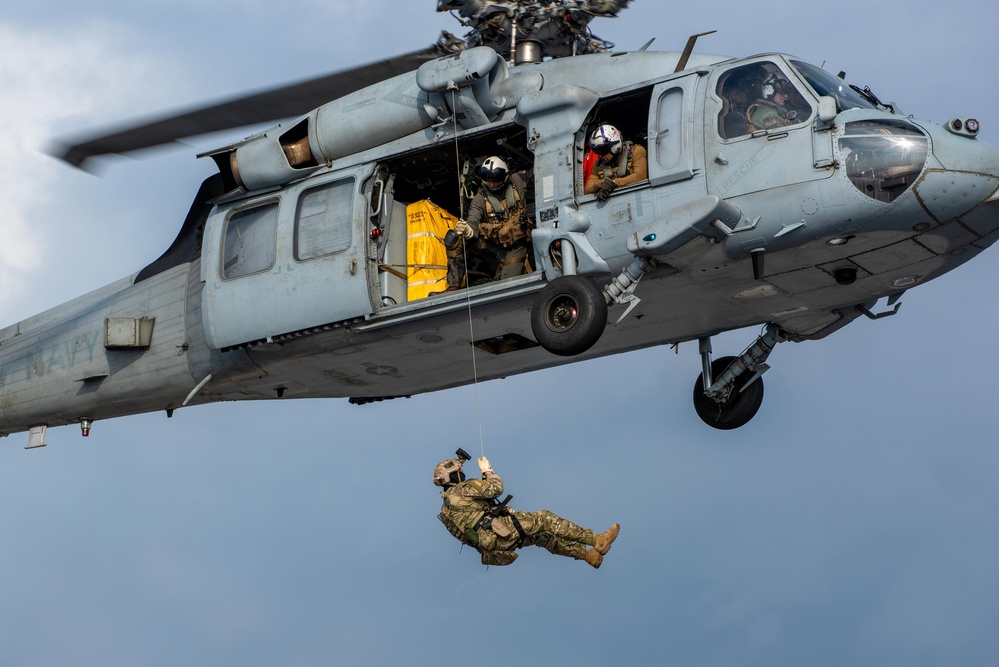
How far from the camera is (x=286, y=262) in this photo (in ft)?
49.3

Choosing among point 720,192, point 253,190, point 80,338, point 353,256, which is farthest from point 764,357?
point 80,338

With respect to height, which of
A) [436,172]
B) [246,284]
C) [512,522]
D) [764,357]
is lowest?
[512,522]

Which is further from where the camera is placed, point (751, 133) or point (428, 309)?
point (428, 309)

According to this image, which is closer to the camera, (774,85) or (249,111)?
(774,85)

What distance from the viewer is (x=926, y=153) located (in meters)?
12.6

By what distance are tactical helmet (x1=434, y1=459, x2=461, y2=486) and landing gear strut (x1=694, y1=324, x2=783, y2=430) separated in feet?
9.56

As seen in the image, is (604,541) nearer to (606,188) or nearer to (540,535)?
(540,535)

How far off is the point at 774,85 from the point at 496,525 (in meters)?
4.33

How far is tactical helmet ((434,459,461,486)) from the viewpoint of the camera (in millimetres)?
13898

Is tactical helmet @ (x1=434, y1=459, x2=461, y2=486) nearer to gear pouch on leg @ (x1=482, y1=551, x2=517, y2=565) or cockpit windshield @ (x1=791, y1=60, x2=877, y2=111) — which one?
gear pouch on leg @ (x1=482, y1=551, x2=517, y2=565)

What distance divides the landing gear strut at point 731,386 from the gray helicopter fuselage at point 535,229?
521mm

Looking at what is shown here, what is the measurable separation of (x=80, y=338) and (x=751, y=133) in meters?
8.06

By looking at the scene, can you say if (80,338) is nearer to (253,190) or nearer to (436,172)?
(253,190)

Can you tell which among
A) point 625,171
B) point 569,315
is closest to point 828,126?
point 625,171
